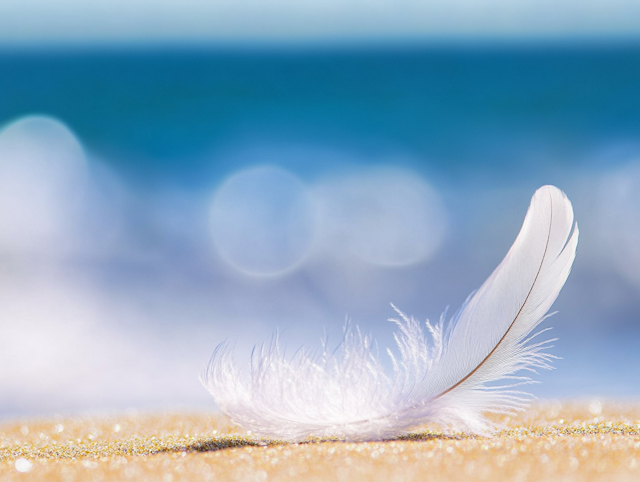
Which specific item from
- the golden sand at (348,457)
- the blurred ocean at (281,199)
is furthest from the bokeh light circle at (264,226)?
the golden sand at (348,457)

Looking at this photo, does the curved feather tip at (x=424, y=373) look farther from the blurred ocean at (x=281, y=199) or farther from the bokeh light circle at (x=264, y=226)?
the bokeh light circle at (x=264, y=226)

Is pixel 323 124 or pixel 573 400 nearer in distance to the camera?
pixel 573 400

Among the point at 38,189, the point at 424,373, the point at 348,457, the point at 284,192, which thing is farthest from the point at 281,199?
the point at 348,457

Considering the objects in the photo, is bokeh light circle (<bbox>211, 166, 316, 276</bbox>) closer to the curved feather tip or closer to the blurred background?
the blurred background

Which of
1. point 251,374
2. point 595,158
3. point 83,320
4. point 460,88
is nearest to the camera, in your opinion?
point 251,374

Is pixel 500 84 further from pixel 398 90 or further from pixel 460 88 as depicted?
pixel 398 90

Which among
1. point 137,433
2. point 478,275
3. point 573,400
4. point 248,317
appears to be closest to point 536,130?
point 478,275
